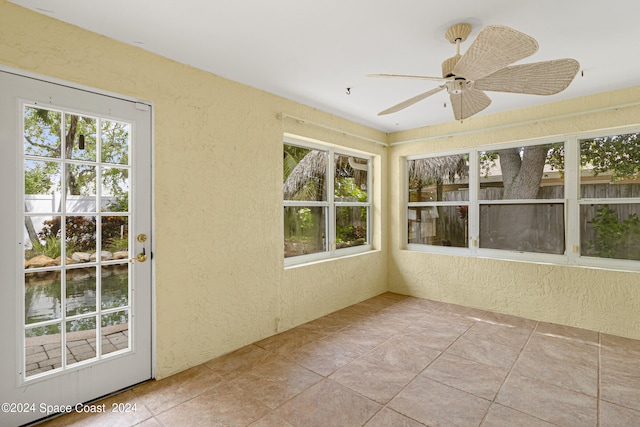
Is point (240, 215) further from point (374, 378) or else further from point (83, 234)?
point (374, 378)

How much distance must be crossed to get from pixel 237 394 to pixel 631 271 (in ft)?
12.5

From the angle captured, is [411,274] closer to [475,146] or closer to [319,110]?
[475,146]

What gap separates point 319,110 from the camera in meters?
3.73

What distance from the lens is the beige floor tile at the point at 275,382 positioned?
7.13 ft

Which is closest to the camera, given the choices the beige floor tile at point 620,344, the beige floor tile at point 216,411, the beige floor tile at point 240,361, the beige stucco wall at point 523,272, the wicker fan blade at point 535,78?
the wicker fan blade at point 535,78

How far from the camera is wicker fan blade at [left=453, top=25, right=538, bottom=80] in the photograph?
1.32m

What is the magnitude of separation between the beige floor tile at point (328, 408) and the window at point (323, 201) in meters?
1.59

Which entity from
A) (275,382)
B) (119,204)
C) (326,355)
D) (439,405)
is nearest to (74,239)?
(119,204)

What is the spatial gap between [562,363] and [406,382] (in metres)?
1.39

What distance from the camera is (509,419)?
1.94 m

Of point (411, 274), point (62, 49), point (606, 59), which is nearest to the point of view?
point (62, 49)

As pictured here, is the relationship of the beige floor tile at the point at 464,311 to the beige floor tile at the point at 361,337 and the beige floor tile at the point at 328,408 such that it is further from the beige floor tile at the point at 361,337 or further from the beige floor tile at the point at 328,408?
the beige floor tile at the point at 328,408

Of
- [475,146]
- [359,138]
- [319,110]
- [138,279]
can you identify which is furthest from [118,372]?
[475,146]

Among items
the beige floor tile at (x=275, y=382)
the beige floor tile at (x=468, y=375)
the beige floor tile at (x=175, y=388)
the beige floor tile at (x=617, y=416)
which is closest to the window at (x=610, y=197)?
the beige floor tile at (x=617, y=416)
